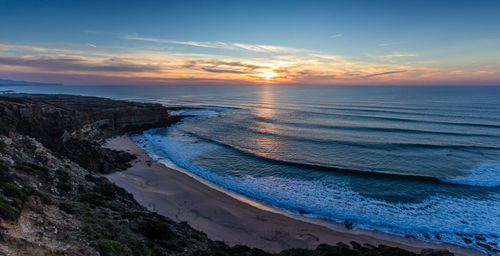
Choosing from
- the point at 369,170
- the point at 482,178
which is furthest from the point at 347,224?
the point at 482,178

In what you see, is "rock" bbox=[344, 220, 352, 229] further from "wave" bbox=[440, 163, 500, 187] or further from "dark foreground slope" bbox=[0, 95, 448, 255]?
"wave" bbox=[440, 163, 500, 187]

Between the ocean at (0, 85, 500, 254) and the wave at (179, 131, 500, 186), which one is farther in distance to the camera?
the wave at (179, 131, 500, 186)

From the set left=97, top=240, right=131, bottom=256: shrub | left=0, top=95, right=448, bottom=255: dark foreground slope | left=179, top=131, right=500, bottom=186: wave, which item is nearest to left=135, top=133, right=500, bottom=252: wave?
left=179, top=131, right=500, bottom=186: wave

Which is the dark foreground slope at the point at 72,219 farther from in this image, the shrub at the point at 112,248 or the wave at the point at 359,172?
the wave at the point at 359,172

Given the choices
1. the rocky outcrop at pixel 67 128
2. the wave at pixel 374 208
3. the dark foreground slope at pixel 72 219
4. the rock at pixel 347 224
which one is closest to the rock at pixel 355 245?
the dark foreground slope at pixel 72 219

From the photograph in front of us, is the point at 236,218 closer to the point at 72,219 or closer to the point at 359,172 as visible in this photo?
the point at 72,219

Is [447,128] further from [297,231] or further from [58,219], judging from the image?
[58,219]
